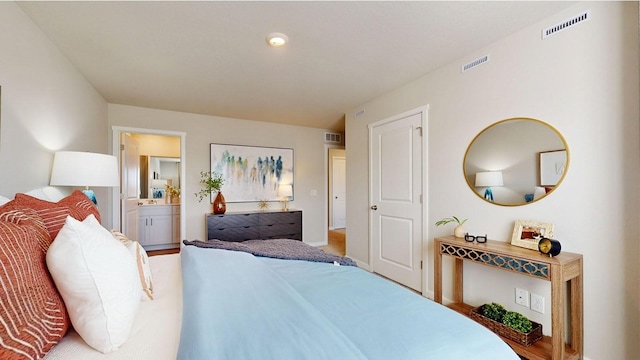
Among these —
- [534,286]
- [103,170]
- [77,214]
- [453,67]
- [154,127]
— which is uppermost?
[453,67]

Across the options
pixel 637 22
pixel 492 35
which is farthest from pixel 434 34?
pixel 637 22

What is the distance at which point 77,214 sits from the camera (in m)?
1.25

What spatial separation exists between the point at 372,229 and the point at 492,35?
2439mm

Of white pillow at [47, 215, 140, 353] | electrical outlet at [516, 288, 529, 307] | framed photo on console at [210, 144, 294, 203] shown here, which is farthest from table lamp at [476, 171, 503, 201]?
framed photo on console at [210, 144, 294, 203]

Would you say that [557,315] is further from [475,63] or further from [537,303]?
[475,63]

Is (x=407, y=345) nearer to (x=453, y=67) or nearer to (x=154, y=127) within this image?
(x=453, y=67)

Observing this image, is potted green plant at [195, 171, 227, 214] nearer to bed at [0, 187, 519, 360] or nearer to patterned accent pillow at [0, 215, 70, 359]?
bed at [0, 187, 519, 360]

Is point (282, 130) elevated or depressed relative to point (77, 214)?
elevated

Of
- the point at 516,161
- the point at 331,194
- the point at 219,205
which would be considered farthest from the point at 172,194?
the point at 516,161

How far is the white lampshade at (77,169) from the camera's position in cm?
200

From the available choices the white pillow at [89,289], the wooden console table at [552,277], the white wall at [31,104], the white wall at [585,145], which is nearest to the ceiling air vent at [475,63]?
the white wall at [585,145]

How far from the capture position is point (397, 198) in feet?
10.7

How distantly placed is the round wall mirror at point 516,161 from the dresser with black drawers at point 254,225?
2949 mm

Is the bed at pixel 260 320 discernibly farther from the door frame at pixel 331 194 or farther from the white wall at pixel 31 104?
the door frame at pixel 331 194
